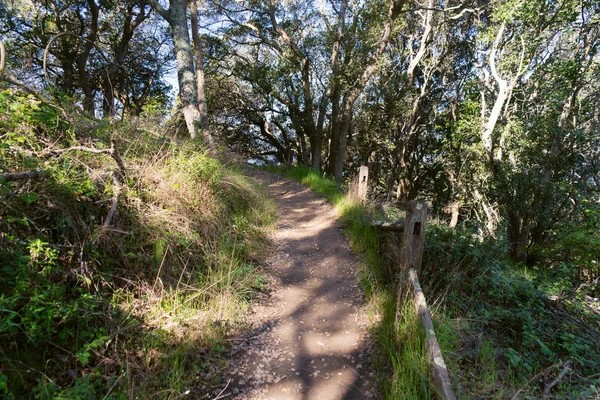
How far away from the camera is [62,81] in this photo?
1088 cm

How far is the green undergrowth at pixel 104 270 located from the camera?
73.9 inches

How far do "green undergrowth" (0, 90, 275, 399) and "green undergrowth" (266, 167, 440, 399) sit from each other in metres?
1.40

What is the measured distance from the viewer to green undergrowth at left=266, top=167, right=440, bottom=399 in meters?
2.04

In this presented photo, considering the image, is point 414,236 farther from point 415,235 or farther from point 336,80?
point 336,80

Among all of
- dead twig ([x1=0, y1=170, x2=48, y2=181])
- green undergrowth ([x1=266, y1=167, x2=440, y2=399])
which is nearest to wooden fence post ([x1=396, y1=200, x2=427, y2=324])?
green undergrowth ([x1=266, y1=167, x2=440, y2=399])

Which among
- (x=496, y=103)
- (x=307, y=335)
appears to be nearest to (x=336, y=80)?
(x=496, y=103)

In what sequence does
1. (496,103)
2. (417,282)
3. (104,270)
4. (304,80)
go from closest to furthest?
1. (104,270)
2. (417,282)
3. (496,103)
4. (304,80)

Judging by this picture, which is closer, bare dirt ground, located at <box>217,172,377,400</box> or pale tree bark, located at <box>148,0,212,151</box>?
bare dirt ground, located at <box>217,172,377,400</box>

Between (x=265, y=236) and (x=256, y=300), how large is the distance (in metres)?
1.57

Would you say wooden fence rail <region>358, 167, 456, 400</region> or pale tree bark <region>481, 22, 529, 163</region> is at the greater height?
pale tree bark <region>481, 22, 529, 163</region>

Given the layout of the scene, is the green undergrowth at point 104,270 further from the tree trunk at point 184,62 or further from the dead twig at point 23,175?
the tree trunk at point 184,62

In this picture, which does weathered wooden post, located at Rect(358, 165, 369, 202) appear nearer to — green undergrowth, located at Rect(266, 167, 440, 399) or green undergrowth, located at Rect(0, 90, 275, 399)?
green undergrowth, located at Rect(266, 167, 440, 399)

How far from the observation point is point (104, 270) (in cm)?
253

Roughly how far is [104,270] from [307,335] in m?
2.01
